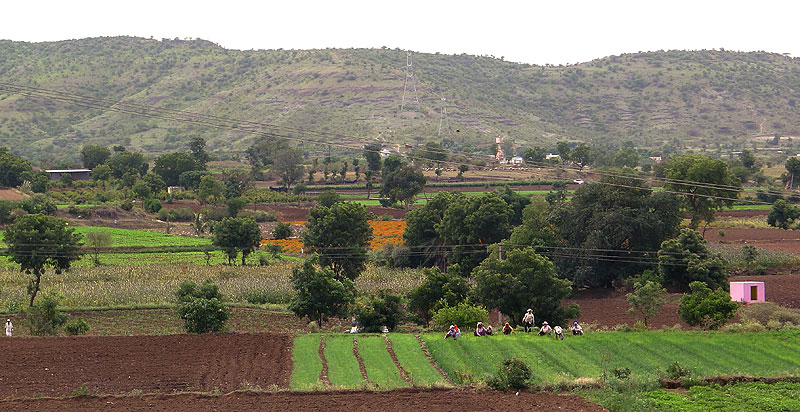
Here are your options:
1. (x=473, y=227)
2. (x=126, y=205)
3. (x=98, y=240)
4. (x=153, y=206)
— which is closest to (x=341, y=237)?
(x=473, y=227)

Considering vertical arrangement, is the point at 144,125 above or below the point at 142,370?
above

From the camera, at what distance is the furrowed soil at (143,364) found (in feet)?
89.3

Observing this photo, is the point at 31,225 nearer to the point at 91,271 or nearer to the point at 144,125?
the point at 91,271

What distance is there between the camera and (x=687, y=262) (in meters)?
48.7

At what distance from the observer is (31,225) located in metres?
47.3

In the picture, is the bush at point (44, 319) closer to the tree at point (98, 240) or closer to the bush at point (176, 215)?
the tree at point (98, 240)

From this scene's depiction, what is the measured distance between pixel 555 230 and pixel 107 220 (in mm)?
45788

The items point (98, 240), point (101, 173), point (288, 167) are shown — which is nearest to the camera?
point (98, 240)

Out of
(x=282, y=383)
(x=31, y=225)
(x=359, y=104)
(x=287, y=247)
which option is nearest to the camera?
(x=282, y=383)

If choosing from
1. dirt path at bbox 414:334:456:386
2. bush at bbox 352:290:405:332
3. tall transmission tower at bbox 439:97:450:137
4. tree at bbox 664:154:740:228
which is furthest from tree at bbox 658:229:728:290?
tall transmission tower at bbox 439:97:450:137

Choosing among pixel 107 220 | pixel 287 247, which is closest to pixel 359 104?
pixel 107 220

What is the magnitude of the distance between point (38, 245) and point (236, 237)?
17.2m

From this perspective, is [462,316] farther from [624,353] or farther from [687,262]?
[687,262]

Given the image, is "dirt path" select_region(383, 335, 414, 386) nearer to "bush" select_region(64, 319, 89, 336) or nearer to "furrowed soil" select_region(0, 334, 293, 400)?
"furrowed soil" select_region(0, 334, 293, 400)
